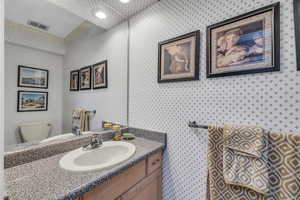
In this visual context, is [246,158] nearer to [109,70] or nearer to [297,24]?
[297,24]

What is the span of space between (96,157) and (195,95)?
0.97m

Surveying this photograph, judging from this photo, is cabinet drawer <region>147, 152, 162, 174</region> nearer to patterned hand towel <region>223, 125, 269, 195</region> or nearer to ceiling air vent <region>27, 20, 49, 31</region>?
patterned hand towel <region>223, 125, 269, 195</region>

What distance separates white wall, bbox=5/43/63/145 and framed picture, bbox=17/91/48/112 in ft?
0.07

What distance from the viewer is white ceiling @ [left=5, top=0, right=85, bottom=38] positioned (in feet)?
2.54

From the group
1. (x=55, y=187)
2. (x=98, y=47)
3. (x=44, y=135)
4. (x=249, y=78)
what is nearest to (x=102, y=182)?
(x=55, y=187)

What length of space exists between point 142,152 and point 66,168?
0.51 m

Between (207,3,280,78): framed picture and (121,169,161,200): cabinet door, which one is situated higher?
(207,3,280,78): framed picture

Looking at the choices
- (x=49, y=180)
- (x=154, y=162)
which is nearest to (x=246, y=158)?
(x=154, y=162)

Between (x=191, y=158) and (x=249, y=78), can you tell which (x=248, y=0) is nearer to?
(x=249, y=78)

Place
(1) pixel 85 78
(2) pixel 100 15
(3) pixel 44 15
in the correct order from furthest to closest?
(2) pixel 100 15 → (1) pixel 85 78 → (3) pixel 44 15

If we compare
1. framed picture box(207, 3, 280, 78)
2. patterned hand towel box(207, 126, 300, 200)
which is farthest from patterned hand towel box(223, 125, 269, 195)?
framed picture box(207, 3, 280, 78)

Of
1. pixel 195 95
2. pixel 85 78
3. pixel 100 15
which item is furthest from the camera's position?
pixel 100 15

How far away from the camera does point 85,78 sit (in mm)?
1187

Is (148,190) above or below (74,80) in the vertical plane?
below
